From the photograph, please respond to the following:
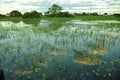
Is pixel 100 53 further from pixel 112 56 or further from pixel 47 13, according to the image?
pixel 47 13

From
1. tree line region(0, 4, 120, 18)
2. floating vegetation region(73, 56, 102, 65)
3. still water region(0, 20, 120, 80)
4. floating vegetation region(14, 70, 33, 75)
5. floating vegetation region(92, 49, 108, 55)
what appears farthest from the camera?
tree line region(0, 4, 120, 18)

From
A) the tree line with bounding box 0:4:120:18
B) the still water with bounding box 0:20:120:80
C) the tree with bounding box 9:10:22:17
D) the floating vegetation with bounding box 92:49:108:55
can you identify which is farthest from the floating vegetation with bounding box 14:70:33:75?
the tree with bounding box 9:10:22:17

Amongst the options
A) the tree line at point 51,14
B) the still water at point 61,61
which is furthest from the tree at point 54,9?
the still water at point 61,61

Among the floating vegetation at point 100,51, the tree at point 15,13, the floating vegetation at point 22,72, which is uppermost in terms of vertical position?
the tree at point 15,13

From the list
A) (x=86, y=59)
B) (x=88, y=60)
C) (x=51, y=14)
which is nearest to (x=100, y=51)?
(x=86, y=59)

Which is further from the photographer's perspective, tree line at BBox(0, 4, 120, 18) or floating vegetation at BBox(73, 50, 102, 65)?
tree line at BBox(0, 4, 120, 18)

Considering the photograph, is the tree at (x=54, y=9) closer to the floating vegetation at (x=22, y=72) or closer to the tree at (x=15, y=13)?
the tree at (x=15, y=13)

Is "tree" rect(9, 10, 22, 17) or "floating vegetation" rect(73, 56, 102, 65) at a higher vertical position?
"tree" rect(9, 10, 22, 17)

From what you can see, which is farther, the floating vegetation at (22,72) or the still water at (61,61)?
the floating vegetation at (22,72)

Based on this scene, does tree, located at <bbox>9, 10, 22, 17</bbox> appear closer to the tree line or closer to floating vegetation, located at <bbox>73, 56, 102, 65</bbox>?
the tree line

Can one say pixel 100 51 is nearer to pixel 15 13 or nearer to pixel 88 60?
pixel 88 60

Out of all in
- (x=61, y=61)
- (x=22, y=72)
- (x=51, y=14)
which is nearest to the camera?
(x=22, y=72)

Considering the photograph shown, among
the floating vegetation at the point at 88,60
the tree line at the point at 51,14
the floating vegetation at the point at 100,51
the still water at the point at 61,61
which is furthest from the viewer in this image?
the tree line at the point at 51,14

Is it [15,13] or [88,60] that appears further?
Answer: [15,13]
